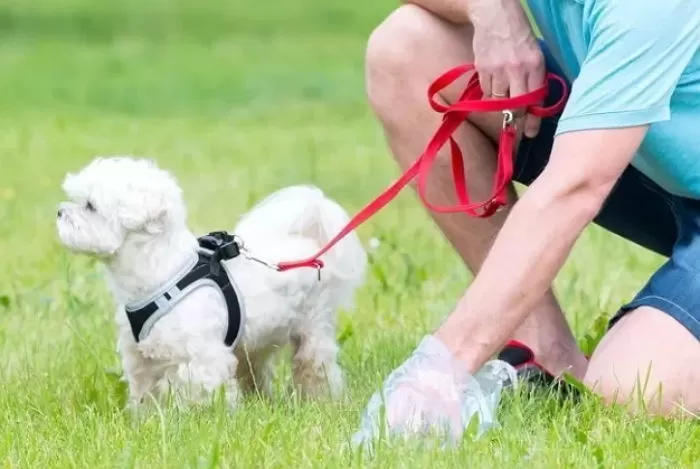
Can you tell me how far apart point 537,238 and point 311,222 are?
1.09 metres

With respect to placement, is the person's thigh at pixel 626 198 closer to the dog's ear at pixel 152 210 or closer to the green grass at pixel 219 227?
the green grass at pixel 219 227

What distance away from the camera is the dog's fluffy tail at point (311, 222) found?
3980 mm

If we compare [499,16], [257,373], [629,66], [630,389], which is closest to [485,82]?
[499,16]

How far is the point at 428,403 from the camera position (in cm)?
304

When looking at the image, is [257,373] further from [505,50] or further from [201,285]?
[505,50]

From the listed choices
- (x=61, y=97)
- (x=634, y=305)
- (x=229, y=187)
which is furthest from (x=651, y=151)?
(x=61, y=97)

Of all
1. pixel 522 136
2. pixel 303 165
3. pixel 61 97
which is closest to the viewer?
pixel 522 136

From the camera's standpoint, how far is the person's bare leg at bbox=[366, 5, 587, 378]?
386 cm

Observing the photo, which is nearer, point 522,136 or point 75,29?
point 522,136

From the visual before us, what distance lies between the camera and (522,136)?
3.79 meters

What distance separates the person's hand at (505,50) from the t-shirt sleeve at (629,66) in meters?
0.38

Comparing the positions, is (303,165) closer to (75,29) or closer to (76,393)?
(76,393)

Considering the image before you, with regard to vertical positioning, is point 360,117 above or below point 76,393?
below

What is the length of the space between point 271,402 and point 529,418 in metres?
0.76
